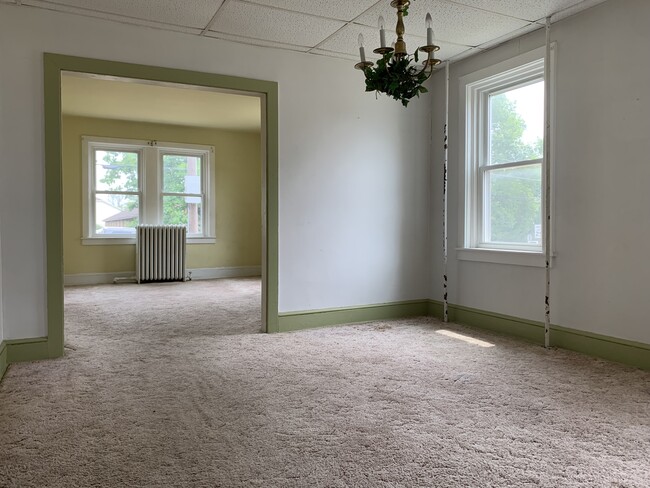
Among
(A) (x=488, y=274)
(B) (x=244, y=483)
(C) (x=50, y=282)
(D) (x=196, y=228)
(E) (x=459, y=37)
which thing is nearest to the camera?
(B) (x=244, y=483)

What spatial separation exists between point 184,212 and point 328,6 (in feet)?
18.9

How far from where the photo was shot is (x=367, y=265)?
475 centimetres

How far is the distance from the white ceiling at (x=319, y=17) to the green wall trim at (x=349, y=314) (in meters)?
2.39

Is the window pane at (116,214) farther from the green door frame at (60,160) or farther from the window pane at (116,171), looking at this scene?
the green door frame at (60,160)

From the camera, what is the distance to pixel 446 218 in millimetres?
4840

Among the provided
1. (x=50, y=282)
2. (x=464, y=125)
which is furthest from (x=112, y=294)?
(x=464, y=125)

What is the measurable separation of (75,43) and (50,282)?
1.75 meters

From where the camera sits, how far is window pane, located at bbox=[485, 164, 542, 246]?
4035 millimetres

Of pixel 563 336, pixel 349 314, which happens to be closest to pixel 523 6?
pixel 563 336

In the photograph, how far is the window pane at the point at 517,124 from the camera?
402cm

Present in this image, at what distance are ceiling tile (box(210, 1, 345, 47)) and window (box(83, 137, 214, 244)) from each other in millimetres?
4743

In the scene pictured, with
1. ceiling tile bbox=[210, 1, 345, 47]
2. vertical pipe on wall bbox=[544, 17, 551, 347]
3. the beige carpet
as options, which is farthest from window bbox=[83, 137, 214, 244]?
vertical pipe on wall bbox=[544, 17, 551, 347]

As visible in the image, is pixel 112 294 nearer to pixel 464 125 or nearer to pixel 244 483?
pixel 464 125

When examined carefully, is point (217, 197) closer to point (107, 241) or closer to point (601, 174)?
point (107, 241)
